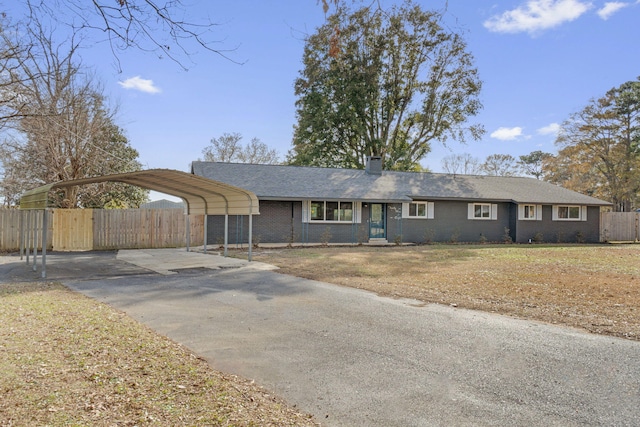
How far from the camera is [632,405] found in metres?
3.51

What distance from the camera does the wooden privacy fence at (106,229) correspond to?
17.5 metres

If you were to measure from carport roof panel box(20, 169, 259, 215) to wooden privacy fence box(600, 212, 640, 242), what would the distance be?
24.4 metres

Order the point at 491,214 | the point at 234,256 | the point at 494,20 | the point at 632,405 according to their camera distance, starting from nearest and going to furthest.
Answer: the point at 632,405 → the point at 494,20 → the point at 234,256 → the point at 491,214

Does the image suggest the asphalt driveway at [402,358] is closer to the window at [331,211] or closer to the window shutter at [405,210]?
the window at [331,211]

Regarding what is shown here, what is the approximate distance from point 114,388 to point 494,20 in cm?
523

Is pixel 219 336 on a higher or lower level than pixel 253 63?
→ lower

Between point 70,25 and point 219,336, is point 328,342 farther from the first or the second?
point 70,25

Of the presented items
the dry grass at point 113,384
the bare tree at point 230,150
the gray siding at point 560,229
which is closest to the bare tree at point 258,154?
the bare tree at point 230,150

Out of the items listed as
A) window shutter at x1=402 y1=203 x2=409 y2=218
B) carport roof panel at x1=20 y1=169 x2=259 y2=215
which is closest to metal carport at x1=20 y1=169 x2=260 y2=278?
carport roof panel at x1=20 y1=169 x2=259 y2=215

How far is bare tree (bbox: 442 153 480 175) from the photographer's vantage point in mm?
52531

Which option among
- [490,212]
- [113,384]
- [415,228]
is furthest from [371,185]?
[113,384]

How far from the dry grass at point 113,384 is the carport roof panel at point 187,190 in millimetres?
5818

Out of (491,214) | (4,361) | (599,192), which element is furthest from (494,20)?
(599,192)

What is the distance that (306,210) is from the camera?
2078cm
